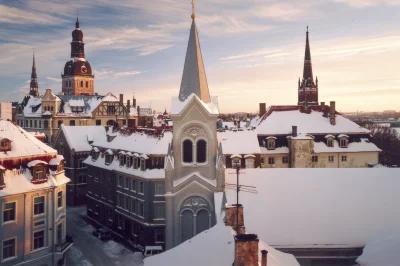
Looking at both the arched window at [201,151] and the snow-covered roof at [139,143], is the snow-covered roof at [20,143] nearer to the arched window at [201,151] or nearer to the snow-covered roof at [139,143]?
the snow-covered roof at [139,143]

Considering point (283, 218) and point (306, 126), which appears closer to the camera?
point (283, 218)

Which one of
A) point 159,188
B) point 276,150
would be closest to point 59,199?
point 159,188

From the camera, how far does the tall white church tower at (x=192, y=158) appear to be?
112ft

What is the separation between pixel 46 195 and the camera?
31.6 meters

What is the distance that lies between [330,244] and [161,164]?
2103 centimetres

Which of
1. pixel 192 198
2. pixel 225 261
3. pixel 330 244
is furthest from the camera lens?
pixel 192 198

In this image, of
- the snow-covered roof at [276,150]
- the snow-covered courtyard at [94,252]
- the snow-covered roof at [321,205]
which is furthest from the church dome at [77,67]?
the snow-covered roof at [321,205]

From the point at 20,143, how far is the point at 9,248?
8392 mm

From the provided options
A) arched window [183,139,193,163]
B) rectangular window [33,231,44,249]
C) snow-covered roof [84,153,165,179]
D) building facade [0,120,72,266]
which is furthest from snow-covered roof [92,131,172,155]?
rectangular window [33,231,44,249]

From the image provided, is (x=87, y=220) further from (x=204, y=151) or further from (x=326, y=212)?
(x=326, y=212)

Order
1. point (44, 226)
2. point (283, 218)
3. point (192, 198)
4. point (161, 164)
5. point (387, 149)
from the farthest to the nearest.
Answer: point (387, 149) < point (161, 164) < point (192, 198) < point (44, 226) < point (283, 218)

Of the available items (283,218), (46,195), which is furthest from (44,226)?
(283,218)

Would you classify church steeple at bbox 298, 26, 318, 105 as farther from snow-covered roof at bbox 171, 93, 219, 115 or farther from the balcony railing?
the balcony railing

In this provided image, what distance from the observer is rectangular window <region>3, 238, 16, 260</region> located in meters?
28.8
